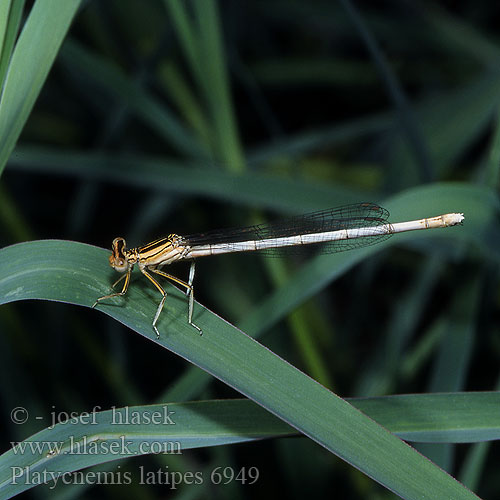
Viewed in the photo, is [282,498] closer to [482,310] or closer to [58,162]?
[482,310]

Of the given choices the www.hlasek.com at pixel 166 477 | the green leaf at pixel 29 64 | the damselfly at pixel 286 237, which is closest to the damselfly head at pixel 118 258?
the damselfly at pixel 286 237

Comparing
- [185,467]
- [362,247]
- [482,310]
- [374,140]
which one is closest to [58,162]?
[362,247]

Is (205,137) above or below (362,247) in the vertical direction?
above

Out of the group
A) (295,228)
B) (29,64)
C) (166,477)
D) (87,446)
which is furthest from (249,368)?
(166,477)

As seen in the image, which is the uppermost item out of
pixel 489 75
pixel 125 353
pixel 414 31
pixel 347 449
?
pixel 414 31

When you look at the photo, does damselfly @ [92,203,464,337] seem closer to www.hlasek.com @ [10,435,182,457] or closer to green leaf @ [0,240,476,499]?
green leaf @ [0,240,476,499]

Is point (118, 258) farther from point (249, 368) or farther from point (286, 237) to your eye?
point (286, 237)

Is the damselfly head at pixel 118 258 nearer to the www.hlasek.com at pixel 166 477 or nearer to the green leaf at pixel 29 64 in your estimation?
the green leaf at pixel 29 64
